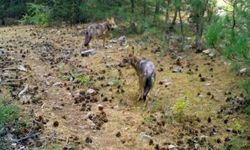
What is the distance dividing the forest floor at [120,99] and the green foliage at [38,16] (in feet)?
15.2

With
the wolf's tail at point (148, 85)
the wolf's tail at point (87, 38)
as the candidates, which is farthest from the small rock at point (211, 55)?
the wolf's tail at point (148, 85)

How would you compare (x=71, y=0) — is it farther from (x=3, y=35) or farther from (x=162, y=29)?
(x=162, y=29)

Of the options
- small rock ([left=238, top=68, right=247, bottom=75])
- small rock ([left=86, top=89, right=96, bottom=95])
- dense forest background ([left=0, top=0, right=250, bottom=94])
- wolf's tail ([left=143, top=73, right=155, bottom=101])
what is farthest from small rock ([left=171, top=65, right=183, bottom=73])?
small rock ([left=86, top=89, right=96, bottom=95])

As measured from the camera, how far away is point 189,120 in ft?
26.7

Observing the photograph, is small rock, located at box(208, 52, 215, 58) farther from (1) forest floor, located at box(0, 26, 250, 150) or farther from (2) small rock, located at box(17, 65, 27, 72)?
(2) small rock, located at box(17, 65, 27, 72)

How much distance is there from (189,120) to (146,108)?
0.83m

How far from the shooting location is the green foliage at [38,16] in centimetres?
1742

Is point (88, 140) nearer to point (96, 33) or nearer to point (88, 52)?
point (88, 52)

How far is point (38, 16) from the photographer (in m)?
17.5

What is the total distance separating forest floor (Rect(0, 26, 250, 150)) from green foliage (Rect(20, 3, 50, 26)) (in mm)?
4621

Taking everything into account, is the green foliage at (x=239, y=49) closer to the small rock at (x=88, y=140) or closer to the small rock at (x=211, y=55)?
the small rock at (x=88, y=140)

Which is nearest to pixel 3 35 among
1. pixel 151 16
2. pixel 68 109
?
pixel 151 16

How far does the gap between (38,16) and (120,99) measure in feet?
31.3

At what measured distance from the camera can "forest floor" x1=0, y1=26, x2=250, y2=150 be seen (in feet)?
24.0
